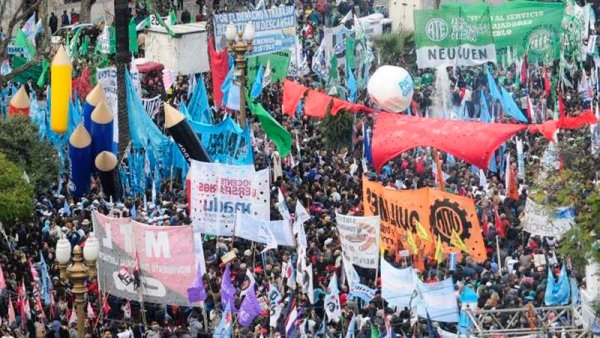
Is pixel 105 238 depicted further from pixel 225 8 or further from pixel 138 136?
pixel 225 8

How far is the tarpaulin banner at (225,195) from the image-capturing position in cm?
3102

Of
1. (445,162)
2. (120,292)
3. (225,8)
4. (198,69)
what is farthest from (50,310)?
(225,8)

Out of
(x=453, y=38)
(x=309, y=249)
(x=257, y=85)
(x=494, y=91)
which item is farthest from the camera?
(x=453, y=38)

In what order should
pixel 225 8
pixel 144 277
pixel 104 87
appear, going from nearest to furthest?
pixel 144 277 < pixel 104 87 < pixel 225 8

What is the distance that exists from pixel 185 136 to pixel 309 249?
18.0 ft

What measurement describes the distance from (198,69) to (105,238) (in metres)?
18.8

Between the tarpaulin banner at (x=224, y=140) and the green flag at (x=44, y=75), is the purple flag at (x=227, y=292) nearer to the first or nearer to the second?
the tarpaulin banner at (x=224, y=140)

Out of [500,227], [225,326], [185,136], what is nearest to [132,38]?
[185,136]

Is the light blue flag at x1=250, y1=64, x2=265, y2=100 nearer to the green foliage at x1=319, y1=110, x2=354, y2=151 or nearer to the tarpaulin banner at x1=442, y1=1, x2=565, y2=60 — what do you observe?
the green foliage at x1=319, y1=110, x2=354, y2=151

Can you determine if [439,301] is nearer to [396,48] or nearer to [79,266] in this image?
[79,266]

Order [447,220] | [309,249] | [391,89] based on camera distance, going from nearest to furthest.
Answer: [447,220] → [309,249] → [391,89]

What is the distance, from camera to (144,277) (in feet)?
94.7

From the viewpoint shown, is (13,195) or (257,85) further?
(257,85)

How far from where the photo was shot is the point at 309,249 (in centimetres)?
3100
